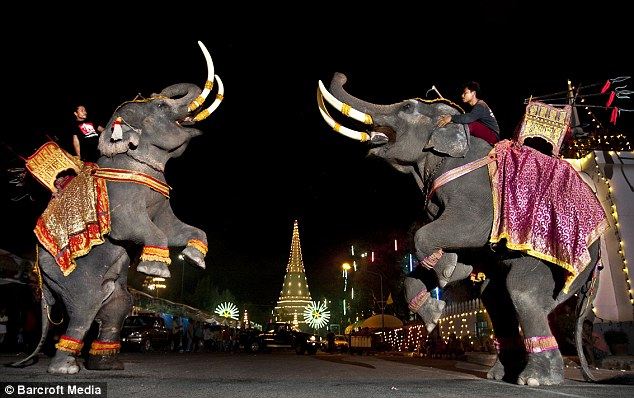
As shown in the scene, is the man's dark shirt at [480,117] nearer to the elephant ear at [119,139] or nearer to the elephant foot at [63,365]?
→ the elephant ear at [119,139]

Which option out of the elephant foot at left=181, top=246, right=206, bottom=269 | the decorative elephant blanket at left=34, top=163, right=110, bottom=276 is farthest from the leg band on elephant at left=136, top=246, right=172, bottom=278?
the decorative elephant blanket at left=34, top=163, right=110, bottom=276

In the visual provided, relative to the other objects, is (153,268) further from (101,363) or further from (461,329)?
(461,329)

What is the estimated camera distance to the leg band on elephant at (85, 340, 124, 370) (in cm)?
652

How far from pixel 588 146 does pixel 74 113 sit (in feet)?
41.3

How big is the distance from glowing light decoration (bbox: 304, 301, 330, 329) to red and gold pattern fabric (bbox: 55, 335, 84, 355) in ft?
231

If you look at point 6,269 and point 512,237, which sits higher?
point 6,269

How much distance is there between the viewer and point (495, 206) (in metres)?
5.05

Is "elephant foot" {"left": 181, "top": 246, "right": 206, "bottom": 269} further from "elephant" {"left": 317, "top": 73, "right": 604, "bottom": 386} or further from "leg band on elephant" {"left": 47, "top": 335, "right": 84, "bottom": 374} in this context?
"elephant" {"left": 317, "top": 73, "right": 604, "bottom": 386}

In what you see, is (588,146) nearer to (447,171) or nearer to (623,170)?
(623,170)

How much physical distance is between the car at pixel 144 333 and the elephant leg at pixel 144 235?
1567 cm

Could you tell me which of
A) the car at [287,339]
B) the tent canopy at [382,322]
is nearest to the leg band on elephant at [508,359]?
the car at [287,339]

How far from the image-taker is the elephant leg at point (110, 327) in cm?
655

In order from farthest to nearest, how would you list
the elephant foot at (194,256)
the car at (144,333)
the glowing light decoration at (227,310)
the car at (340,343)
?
1. the glowing light decoration at (227,310)
2. the car at (340,343)
3. the car at (144,333)
4. the elephant foot at (194,256)

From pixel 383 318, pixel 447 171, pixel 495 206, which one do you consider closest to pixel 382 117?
pixel 447 171
